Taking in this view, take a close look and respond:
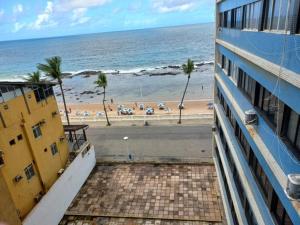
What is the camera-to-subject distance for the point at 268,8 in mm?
7297

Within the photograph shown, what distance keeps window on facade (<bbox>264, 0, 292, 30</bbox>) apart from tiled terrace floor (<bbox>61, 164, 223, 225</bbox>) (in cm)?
1262

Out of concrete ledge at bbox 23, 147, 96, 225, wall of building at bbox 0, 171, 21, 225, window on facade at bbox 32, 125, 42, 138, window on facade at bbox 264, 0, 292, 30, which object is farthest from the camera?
window on facade at bbox 32, 125, 42, 138

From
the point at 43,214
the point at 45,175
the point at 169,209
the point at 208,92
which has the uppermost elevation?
the point at 45,175

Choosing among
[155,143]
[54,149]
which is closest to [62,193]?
[54,149]

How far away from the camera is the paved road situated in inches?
915

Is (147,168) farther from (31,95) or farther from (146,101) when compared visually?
(146,101)

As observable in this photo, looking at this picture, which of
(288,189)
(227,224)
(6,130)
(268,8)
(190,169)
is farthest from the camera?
(190,169)

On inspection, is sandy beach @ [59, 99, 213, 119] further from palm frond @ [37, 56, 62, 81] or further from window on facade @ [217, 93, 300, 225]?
window on facade @ [217, 93, 300, 225]

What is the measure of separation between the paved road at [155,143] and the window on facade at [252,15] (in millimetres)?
14481

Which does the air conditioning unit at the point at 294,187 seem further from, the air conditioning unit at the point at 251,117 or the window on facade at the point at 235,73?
the window on facade at the point at 235,73

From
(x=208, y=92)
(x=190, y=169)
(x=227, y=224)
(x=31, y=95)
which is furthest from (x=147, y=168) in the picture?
(x=208, y=92)

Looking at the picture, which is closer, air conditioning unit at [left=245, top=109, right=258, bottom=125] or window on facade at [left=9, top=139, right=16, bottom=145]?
air conditioning unit at [left=245, top=109, right=258, bottom=125]

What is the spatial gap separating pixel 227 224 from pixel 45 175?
1231 centimetres

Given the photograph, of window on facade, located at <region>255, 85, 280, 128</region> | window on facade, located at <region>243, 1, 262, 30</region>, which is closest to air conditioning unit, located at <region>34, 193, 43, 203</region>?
window on facade, located at <region>255, 85, 280, 128</region>
